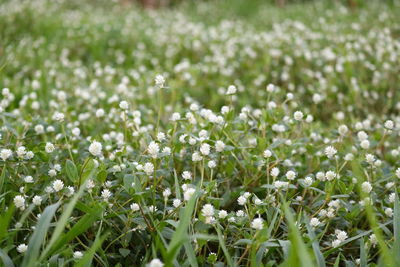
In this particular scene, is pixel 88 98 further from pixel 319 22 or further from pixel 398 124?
pixel 319 22

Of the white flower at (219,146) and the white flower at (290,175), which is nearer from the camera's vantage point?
the white flower at (290,175)

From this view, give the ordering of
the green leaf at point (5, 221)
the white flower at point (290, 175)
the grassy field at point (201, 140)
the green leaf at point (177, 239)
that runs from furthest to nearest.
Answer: the white flower at point (290, 175)
the grassy field at point (201, 140)
the green leaf at point (5, 221)
the green leaf at point (177, 239)

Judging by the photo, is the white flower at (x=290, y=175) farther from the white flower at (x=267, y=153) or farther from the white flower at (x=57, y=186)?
the white flower at (x=57, y=186)

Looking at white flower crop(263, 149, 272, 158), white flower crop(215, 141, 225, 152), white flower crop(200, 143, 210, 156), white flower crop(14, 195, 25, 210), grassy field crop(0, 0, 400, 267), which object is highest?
white flower crop(200, 143, 210, 156)

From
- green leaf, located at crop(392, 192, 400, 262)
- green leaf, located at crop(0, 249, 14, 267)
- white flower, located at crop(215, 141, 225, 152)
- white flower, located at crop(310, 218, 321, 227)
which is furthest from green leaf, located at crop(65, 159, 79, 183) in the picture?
green leaf, located at crop(392, 192, 400, 262)

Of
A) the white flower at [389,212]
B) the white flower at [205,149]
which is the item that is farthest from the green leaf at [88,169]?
the white flower at [389,212]

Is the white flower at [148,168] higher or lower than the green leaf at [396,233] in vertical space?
higher

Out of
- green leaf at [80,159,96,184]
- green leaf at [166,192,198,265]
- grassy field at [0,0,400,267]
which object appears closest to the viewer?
green leaf at [166,192,198,265]

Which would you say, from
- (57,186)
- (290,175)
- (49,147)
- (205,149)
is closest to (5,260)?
(57,186)

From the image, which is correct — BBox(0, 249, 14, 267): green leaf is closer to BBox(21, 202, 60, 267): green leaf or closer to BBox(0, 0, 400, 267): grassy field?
BBox(0, 0, 400, 267): grassy field

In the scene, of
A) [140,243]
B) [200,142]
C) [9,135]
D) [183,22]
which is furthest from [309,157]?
[183,22]
